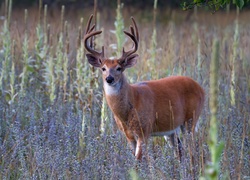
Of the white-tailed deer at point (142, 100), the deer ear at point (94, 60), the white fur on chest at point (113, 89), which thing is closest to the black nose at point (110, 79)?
the white-tailed deer at point (142, 100)

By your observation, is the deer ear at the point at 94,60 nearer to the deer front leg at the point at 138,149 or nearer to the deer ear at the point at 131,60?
the deer ear at the point at 131,60

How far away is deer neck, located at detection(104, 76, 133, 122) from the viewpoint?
5.29 meters

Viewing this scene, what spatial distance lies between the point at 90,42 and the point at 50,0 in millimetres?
15142

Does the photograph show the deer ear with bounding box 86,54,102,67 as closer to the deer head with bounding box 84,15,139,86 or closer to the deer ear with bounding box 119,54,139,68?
the deer head with bounding box 84,15,139,86

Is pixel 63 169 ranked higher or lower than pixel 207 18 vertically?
lower

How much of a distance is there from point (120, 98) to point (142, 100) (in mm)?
214

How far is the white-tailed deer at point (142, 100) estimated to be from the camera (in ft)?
17.2

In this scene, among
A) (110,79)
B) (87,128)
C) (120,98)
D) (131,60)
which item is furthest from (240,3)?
(87,128)

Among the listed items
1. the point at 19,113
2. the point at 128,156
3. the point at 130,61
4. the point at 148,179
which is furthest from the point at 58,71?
the point at 148,179

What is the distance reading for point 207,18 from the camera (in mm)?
15031

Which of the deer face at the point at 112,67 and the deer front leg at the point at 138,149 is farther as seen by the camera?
the deer face at the point at 112,67

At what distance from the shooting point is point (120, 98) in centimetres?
530

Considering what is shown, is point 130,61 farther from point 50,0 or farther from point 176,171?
point 50,0

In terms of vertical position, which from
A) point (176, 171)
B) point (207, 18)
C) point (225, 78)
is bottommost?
point (176, 171)
